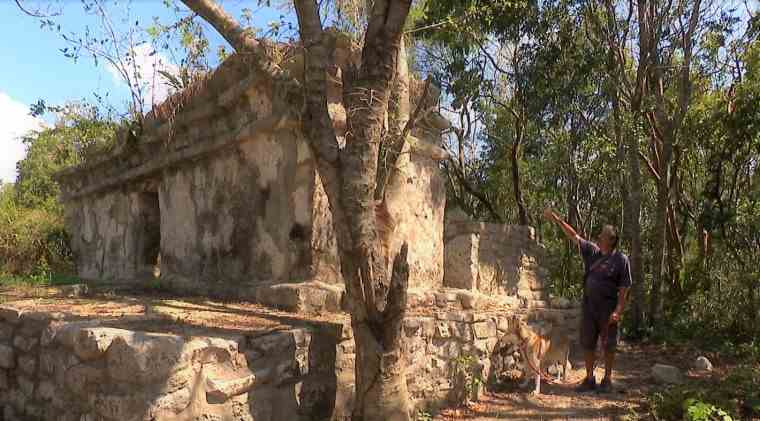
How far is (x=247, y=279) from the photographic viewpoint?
4.97 metres

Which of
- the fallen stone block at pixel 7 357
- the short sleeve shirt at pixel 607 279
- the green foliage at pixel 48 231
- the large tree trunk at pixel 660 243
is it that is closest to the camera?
the fallen stone block at pixel 7 357

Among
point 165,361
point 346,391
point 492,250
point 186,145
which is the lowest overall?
point 346,391

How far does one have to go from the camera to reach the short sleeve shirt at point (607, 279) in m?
4.93

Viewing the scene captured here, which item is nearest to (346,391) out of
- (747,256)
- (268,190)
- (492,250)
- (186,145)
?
(268,190)

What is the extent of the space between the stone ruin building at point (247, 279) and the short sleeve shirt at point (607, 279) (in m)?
0.77

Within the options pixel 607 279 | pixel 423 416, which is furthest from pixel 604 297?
pixel 423 416

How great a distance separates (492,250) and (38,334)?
440cm

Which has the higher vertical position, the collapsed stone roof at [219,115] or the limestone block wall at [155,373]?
the collapsed stone roof at [219,115]

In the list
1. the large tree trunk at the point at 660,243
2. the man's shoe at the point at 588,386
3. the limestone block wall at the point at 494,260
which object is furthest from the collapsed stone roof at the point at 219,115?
the large tree trunk at the point at 660,243

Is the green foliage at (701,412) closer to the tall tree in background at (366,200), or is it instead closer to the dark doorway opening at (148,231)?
the tall tree in background at (366,200)

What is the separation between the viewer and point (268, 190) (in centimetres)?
482

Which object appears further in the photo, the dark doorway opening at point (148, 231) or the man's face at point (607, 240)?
the dark doorway opening at point (148, 231)

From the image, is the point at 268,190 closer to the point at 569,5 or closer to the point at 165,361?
the point at 165,361

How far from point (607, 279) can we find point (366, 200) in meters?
2.82
